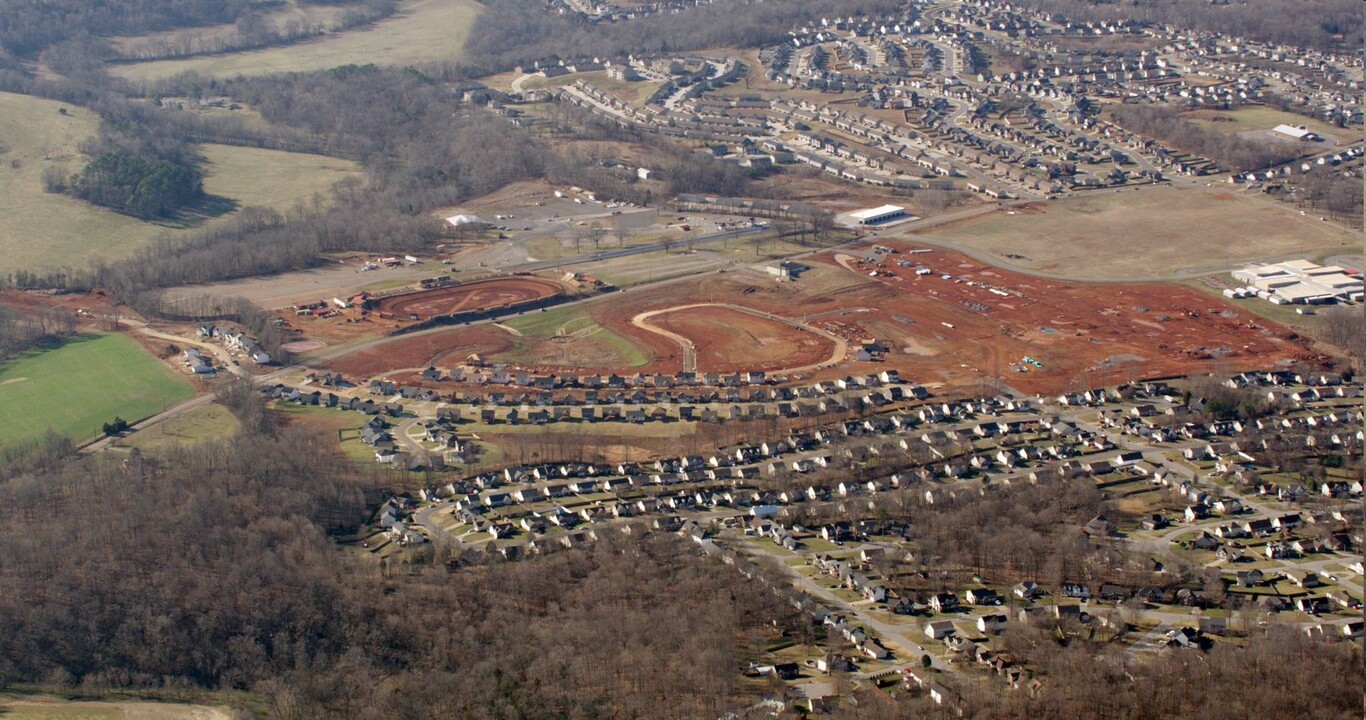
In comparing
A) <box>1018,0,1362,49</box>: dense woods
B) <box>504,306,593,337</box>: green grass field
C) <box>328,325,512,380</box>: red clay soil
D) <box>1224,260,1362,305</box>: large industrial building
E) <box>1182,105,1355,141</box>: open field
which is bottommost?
<box>328,325,512,380</box>: red clay soil

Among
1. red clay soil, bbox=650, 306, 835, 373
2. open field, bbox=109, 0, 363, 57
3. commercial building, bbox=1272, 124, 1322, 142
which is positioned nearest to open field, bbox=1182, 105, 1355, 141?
commercial building, bbox=1272, 124, 1322, 142

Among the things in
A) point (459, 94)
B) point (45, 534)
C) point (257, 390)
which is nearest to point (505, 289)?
point (257, 390)

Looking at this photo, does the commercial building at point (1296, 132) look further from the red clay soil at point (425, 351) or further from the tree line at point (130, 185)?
the tree line at point (130, 185)

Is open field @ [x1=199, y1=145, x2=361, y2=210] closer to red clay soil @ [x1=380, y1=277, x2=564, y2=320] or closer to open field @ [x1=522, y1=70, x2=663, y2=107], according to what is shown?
red clay soil @ [x1=380, y1=277, x2=564, y2=320]

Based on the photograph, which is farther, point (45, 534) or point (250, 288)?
point (250, 288)

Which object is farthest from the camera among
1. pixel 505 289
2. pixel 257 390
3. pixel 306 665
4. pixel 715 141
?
pixel 715 141

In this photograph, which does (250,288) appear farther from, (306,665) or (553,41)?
(553,41)

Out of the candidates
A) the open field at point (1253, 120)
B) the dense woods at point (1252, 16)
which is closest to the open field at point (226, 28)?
the dense woods at point (1252, 16)
